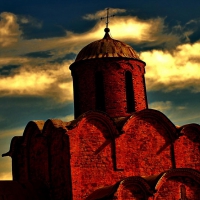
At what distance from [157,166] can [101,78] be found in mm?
4231

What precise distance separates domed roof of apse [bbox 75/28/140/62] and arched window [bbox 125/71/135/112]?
33.1 inches

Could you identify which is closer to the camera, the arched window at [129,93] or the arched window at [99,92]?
the arched window at [99,92]

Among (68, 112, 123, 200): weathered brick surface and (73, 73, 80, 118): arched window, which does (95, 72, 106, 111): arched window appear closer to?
(73, 73, 80, 118): arched window

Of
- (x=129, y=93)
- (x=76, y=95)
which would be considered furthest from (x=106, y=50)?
(x=76, y=95)

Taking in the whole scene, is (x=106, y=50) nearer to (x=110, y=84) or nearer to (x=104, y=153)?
(x=110, y=84)

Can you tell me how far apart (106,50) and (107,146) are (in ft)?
14.3

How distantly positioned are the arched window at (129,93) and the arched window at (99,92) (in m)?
1.05

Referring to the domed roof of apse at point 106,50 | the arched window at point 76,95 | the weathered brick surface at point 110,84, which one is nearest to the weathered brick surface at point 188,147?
the weathered brick surface at point 110,84

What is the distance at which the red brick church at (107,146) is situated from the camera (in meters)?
18.5

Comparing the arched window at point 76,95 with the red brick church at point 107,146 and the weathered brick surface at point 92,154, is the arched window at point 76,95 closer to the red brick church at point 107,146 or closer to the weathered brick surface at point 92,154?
the red brick church at point 107,146

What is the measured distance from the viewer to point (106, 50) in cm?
2236

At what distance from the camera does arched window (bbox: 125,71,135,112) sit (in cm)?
2192

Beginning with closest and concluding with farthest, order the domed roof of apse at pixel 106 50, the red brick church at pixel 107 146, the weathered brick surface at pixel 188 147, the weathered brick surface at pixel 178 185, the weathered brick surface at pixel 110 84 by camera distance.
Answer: the weathered brick surface at pixel 178 185 < the red brick church at pixel 107 146 < the weathered brick surface at pixel 188 147 < the weathered brick surface at pixel 110 84 < the domed roof of apse at pixel 106 50

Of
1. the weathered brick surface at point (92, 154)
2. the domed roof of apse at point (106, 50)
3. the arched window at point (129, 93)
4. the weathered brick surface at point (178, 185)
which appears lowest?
the weathered brick surface at point (178, 185)
